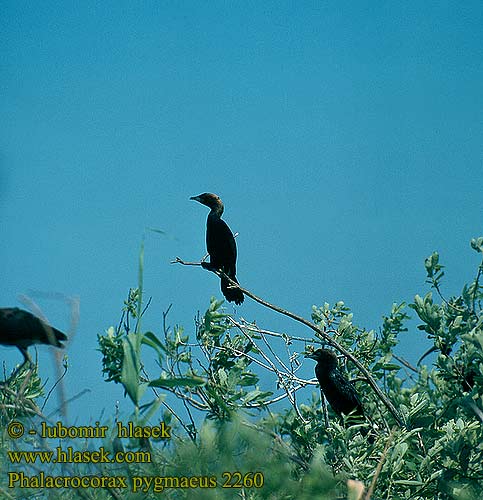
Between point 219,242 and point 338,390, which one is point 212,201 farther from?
point 338,390

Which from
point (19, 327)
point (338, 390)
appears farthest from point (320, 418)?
point (19, 327)

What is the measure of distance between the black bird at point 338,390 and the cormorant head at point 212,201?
3498 mm

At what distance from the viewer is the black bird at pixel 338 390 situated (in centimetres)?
445

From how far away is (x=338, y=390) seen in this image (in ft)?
15.0

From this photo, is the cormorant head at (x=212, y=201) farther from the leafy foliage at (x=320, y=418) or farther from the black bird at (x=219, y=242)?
the leafy foliage at (x=320, y=418)

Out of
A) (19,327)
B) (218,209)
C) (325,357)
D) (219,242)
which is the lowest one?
(19,327)

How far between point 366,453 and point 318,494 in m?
1.72

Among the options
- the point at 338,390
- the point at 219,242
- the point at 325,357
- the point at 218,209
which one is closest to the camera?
the point at 338,390

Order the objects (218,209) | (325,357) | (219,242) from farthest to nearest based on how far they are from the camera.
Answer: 1. (218,209)
2. (219,242)
3. (325,357)

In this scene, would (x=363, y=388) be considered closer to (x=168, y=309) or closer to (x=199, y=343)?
(x=199, y=343)

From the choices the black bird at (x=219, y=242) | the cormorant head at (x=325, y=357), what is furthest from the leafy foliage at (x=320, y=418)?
the black bird at (x=219, y=242)

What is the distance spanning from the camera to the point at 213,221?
25.8 feet

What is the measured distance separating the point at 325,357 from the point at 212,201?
3499mm

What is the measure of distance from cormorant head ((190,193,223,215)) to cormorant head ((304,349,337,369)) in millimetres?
3348
